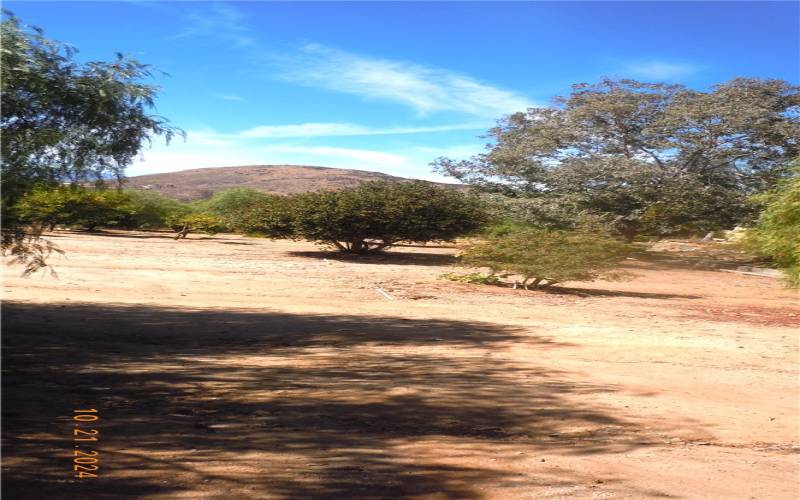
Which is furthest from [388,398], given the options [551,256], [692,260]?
[692,260]

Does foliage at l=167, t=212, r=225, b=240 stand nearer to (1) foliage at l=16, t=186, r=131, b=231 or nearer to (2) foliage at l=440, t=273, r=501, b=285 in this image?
(1) foliage at l=16, t=186, r=131, b=231

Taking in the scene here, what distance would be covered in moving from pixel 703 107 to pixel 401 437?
1376 inches

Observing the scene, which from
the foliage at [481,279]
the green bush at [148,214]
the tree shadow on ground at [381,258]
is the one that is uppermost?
the green bush at [148,214]

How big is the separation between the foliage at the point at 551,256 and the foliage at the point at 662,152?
15.7 m

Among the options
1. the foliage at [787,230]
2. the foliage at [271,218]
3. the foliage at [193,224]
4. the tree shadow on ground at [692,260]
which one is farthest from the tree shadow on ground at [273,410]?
the foliage at [193,224]

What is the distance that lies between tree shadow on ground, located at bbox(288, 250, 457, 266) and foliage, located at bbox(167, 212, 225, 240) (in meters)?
15.2

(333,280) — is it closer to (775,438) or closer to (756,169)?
(775,438)

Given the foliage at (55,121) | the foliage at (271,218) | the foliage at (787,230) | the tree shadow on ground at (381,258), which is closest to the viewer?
the foliage at (55,121)

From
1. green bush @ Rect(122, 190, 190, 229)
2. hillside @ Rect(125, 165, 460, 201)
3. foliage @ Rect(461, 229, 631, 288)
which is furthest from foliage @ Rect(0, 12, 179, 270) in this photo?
hillside @ Rect(125, 165, 460, 201)

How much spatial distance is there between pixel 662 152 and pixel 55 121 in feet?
114

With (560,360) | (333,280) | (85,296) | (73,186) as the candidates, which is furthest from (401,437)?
(333,280)

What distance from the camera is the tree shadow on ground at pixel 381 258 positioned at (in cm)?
3347

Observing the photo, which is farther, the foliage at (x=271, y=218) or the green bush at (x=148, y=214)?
the green bush at (x=148, y=214)

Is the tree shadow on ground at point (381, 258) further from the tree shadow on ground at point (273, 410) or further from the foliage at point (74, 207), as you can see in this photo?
the tree shadow on ground at point (273, 410)
